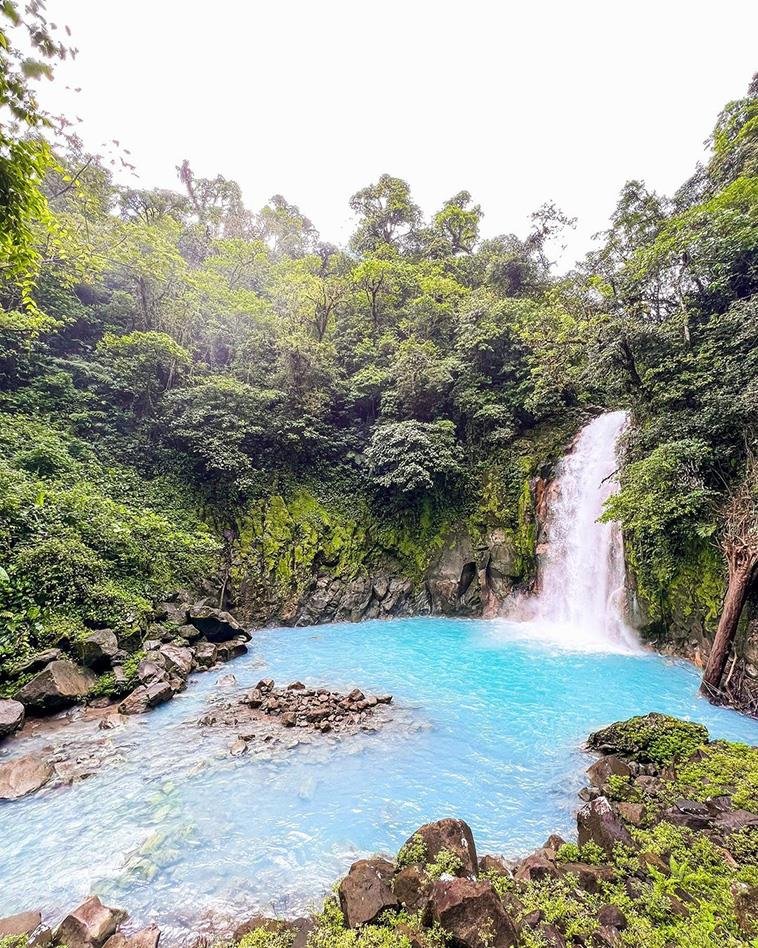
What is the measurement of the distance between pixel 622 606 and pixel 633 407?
18.8 ft

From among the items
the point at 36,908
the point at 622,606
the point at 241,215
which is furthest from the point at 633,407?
the point at 241,215

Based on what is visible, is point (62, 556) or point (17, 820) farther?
point (62, 556)

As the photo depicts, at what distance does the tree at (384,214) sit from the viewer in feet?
92.2

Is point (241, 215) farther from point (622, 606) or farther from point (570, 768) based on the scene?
point (570, 768)

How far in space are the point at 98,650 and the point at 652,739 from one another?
9406mm

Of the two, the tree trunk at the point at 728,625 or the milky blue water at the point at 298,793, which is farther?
the tree trunk at the point at 728,625

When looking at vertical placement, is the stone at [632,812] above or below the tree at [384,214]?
below

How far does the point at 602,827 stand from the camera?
4230 millimetres

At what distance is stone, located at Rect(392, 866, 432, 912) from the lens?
340 cm

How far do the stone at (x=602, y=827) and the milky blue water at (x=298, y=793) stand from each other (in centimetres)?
52

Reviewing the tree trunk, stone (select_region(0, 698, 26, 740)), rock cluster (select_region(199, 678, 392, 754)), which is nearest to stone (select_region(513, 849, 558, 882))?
rock cluster (select_region(199, 678, 392, 754))

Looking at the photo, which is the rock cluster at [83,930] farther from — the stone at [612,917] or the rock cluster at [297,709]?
the stone at [612,917]

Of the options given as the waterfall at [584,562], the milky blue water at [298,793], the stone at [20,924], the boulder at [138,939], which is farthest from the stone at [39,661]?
the waterfall at [584,562]

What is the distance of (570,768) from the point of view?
603 centimetres
